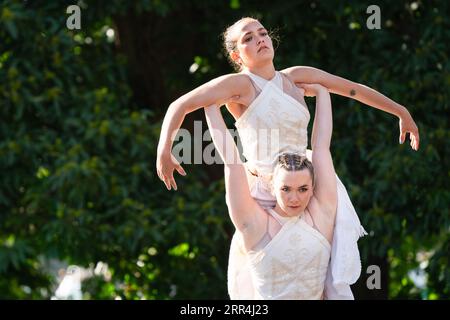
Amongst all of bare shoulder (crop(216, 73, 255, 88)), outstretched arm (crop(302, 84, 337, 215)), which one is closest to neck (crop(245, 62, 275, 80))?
bare shoulder (crop(216, 73, 255, 88))

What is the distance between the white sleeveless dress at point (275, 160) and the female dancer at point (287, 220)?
51 millimetres

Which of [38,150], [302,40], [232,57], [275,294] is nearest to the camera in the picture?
[275,294]

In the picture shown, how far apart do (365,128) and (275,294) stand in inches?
137

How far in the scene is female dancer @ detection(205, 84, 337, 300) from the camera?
15.1 ft

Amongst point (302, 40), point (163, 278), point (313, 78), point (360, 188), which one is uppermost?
point (302, 40)

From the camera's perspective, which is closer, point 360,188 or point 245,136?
point 245,136

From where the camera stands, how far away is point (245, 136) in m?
4.77

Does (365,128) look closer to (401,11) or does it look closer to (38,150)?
(401,11)

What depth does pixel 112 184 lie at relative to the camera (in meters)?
7.66

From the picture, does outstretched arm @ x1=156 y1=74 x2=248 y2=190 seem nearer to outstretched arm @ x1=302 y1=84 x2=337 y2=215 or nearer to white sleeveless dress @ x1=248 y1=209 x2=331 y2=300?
outstretched arm @ x1=302 y1=84 x2=337 y2=215

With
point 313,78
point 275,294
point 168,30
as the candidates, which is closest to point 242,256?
point 275,294

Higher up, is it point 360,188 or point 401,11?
point 401,11

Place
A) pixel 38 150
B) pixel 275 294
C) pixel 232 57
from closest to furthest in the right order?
pixel 275 294, pixel 232 57, pixel 38 150

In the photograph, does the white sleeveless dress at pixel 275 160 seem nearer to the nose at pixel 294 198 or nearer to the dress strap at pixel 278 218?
the dress strap at pixel 278 218
